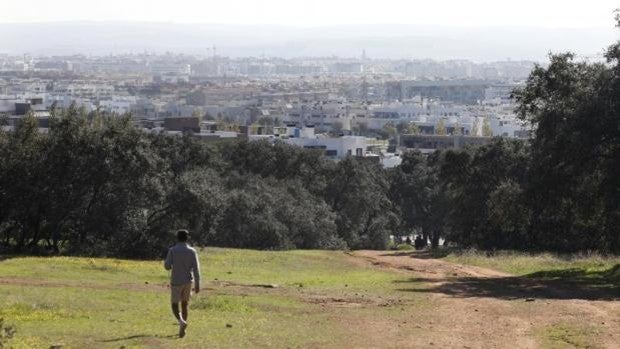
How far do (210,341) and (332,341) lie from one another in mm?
2188

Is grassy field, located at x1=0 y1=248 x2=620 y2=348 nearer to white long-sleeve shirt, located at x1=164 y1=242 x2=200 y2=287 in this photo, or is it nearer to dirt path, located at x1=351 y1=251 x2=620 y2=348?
dirt path, located at x1=351 y1=251 x2=620 y2=348

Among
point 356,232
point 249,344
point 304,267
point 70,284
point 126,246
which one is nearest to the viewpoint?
point 249,344

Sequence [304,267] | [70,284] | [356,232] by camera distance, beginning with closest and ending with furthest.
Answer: [70,284], [304,267], [356,232]

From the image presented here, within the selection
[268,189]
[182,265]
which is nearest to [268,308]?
[182,265]

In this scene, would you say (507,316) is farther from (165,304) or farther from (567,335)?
(165,304)

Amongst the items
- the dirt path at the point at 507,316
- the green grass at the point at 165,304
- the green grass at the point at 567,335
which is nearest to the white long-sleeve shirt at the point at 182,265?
the green grass at the point at 165,304

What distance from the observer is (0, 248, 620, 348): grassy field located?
1911 cm

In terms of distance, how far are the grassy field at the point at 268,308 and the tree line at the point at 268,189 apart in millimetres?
3576

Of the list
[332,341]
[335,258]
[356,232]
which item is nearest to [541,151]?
[335,258]

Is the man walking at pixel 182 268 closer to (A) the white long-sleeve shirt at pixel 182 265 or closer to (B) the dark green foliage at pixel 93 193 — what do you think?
(A) the white long-sleeve shirt at pixel 182 265

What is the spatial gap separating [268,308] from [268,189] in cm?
4273

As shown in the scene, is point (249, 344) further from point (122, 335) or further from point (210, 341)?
point (122, 335)

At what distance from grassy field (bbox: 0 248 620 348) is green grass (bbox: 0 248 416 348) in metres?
0.03

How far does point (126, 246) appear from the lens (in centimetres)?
4306
